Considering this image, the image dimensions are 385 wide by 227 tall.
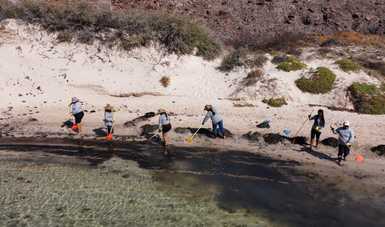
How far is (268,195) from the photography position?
17.8 metres

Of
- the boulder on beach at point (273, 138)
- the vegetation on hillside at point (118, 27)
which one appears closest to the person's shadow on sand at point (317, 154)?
the boulder on beach at point (273, 138)

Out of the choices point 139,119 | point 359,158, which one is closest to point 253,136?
point 359,158

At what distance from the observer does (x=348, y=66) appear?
28953mm

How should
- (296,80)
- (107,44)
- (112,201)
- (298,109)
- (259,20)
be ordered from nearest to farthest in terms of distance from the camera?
(112,201)
(298,109)
(296,80)
(107,44)
(259,20)

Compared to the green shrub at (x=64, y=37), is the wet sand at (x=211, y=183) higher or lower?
lower

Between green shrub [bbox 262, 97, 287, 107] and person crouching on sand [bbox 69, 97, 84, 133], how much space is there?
28.7ft

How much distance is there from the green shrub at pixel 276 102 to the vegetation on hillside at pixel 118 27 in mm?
4956

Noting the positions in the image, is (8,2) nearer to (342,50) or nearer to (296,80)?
(296,80)

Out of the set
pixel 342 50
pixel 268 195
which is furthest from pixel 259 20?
pixel 268 195

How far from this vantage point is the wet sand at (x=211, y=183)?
629 inches

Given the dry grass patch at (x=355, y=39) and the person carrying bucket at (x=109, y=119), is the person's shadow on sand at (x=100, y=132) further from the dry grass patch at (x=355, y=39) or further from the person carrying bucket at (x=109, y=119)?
the dry grass patch at (x=355, y=39)

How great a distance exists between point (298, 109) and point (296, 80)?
2.58 metres

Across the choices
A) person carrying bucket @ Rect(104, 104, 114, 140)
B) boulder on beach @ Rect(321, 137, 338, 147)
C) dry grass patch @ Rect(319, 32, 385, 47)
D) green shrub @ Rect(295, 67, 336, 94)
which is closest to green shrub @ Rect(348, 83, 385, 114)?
green shrub @ Rect(295, 67, 336, 94)

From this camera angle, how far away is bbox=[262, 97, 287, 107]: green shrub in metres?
26.4
